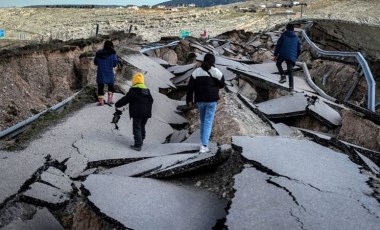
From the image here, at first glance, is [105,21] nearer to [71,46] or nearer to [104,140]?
[71,46]

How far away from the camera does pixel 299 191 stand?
4.66 meters

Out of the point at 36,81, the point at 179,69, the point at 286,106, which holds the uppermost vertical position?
the point at 179,69

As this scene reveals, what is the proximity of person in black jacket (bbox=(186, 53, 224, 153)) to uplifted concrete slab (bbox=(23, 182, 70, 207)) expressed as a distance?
2049mm

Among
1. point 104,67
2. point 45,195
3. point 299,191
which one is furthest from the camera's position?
point 104,67

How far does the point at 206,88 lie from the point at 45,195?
103 inches

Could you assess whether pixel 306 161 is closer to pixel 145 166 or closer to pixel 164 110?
pixel 145 166

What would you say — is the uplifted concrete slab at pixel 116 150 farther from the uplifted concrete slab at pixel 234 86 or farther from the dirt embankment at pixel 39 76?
the uplifted concrete slab at pixel 234 86

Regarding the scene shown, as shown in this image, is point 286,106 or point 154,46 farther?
point 154,46

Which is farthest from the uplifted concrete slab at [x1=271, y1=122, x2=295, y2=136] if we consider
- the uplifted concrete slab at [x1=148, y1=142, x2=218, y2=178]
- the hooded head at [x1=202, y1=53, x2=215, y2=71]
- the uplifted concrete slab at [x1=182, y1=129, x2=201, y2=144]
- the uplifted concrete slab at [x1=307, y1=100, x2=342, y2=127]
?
the uplifted concrete slab at [x1=148, y1=142, x2=218, y2=178]

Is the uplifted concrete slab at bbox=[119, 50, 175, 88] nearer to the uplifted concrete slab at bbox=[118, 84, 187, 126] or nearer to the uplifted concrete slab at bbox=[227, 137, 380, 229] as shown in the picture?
the uplifted concrete slab at bbox=[118, 84, 187, 126]

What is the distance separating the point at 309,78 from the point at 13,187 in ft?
32.8

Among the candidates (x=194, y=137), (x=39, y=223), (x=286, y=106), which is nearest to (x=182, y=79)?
(x=286, y=106)

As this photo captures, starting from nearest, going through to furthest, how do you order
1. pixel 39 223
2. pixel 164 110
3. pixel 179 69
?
pixel 39 223, pixel 164 110, pixel 179 69

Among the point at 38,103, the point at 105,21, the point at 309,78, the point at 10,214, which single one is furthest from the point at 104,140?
the point at 105,21
